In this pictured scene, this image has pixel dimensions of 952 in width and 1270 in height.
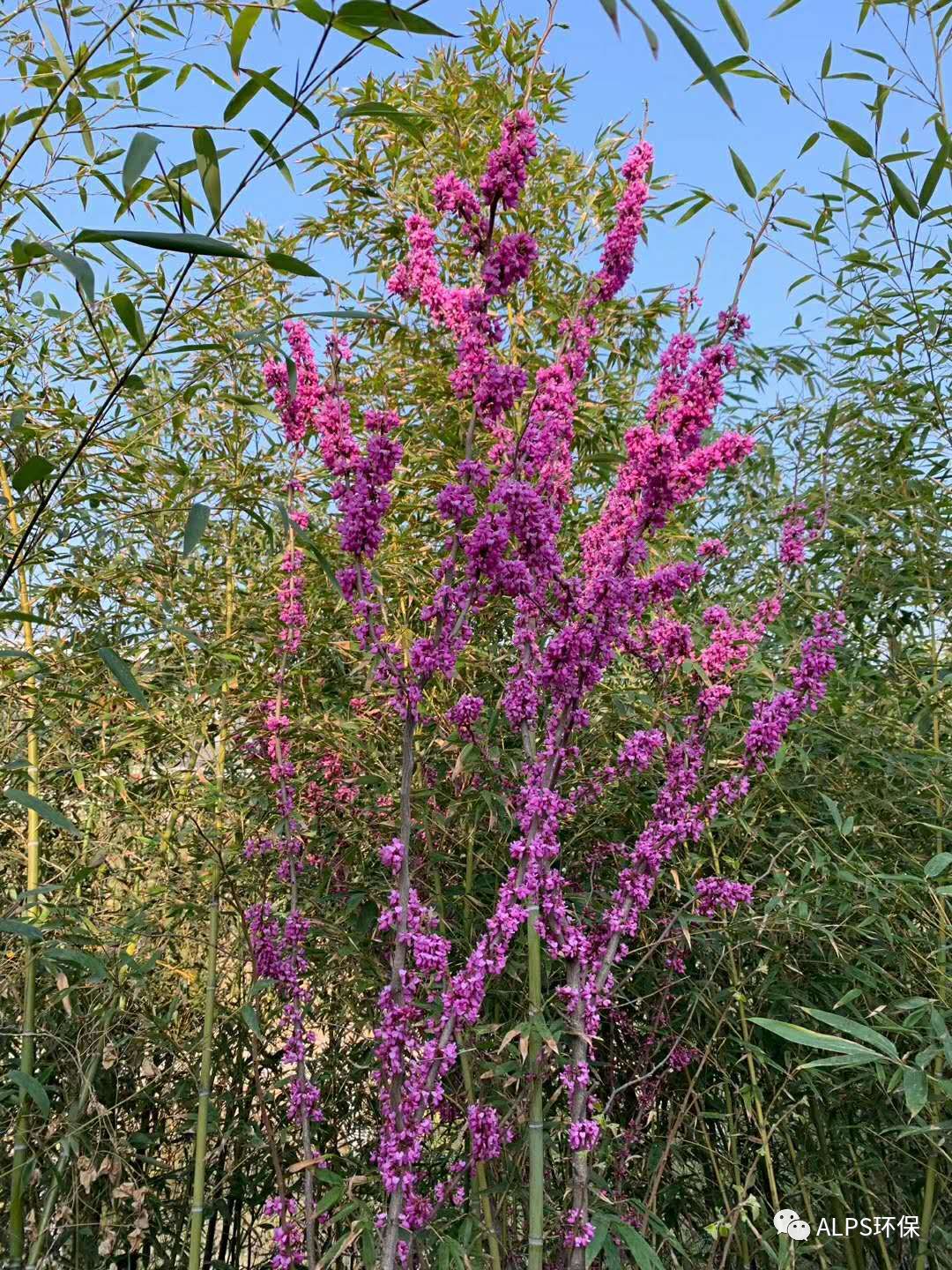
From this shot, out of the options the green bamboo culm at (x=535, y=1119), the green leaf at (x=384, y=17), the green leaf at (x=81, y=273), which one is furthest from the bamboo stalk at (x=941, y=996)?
the green leaf at (x=81, y=273)

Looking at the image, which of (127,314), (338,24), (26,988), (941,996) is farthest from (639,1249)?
Result: (338,24)

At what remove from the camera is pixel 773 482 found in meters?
2.89

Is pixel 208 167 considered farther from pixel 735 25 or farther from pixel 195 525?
pixel 735 25

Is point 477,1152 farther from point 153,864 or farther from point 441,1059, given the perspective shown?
point 153,864

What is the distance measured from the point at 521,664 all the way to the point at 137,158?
125 centimetres

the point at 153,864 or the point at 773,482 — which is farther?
the point at 773,482

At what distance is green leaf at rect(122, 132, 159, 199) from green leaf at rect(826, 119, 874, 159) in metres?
1.53

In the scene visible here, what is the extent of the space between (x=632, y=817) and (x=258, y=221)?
1944 mm

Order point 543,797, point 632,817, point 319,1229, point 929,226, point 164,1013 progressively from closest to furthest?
point 543,797, point 319,1229, point 929,226, point 632,817, point 164,1013

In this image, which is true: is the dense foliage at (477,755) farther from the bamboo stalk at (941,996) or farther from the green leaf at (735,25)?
the green leaf at (735,25)

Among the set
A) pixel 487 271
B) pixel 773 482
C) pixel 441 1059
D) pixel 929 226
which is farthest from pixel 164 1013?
pixel 929 226

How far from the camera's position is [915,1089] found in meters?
1.24

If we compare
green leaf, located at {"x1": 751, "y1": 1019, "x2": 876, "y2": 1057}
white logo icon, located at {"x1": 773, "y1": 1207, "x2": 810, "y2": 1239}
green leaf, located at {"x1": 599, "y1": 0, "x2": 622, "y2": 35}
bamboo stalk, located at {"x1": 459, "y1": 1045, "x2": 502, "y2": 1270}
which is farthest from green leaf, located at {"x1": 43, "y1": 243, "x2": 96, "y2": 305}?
white logo icon, located at {"x1": 773, "y1": 1207, "x2": 810, "y2": 1239}

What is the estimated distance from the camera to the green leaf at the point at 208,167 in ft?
3.80
